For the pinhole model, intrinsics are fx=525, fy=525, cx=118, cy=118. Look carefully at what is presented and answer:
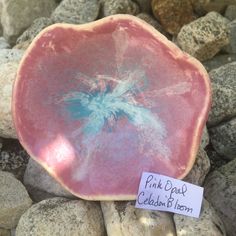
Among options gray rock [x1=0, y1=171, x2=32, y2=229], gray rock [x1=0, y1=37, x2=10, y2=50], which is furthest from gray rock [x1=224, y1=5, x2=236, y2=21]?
gray rock [x1=0, y1=171, x2=32, y2=229]

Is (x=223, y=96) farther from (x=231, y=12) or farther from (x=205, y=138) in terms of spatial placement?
(x=231, y=12)

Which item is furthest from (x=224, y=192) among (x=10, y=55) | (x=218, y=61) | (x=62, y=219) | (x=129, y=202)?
(x=10, y=55)

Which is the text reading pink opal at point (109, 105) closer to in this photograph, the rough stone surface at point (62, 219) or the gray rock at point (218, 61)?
the rough stone surface at point (62, 219)

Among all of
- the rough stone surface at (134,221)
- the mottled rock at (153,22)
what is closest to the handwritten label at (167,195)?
the rough stone surface at (134,221)

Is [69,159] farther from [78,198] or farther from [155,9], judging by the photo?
[155,9]

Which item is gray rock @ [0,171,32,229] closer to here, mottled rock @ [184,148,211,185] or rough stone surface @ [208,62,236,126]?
mottled rock @ [184,148,211,185]

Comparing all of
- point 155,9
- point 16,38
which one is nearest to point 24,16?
point 16,38
